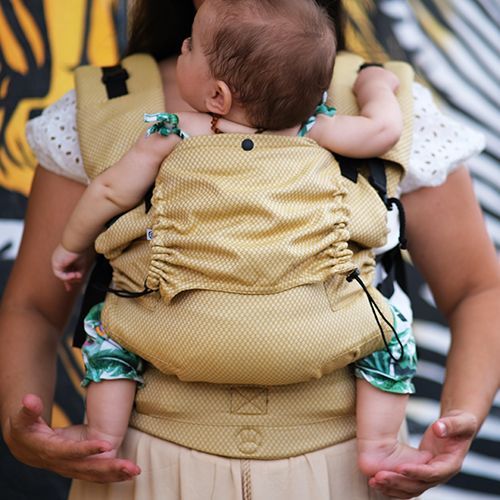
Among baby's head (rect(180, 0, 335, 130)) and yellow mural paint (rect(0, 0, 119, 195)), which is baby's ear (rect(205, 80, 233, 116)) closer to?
baby's head (rect(180, 0, 335, 130))

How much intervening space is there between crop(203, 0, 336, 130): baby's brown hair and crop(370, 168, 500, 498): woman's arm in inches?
16.0

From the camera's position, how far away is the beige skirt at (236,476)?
1.64 meters

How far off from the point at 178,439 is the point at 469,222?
74 cm

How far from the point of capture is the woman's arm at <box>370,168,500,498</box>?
5.99 feet

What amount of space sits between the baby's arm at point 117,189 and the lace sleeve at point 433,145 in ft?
1.66

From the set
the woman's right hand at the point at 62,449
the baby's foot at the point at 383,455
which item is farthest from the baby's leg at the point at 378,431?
the woman's right hand at the point at 62,449

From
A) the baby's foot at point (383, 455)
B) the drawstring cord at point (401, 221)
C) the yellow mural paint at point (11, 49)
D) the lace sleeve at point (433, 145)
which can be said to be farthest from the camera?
the yellow mural paint at point (11, 49)

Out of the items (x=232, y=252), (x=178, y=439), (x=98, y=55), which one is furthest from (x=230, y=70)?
(x=98, y=55)

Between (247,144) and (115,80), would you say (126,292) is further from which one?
(115,80)

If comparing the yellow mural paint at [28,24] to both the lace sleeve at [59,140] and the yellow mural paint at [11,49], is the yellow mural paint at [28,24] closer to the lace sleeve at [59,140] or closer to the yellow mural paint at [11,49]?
the yellow mural paint at [11,49]

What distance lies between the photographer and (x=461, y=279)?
1963mm

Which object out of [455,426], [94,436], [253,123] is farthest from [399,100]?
[94,436]

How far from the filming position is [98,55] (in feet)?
9.81

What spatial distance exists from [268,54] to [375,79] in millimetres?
351
